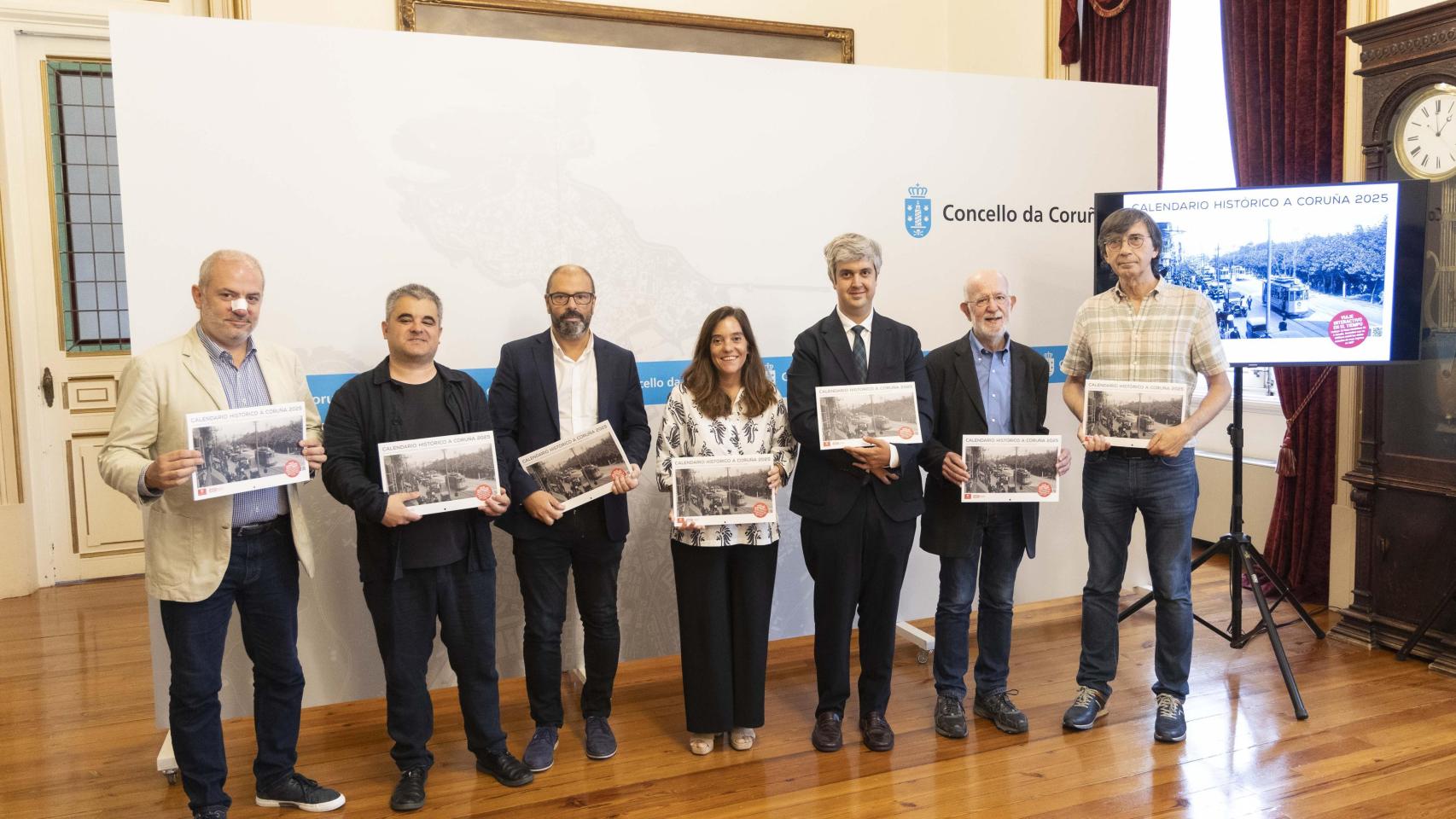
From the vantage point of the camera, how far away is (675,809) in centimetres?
291

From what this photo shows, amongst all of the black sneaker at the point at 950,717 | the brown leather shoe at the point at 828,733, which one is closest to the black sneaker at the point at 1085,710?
the black sneaker at the point at 950,717

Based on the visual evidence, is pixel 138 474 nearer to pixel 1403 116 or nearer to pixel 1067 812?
pixel 1067 812

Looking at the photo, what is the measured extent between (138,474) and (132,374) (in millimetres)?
270

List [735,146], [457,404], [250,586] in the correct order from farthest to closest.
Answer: [735,146]
[457,404]
[250,586]

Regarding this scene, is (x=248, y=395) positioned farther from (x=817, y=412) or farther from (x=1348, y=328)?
(x=1348, y=328)

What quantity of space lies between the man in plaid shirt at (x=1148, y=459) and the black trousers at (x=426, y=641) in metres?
1.90

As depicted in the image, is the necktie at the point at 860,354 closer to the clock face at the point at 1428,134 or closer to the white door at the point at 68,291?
the clock face at the point at 1428,134

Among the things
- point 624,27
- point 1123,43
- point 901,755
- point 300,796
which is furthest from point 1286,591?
point 624,27

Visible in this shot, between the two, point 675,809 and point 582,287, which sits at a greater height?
point 582,287

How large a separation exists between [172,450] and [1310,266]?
3.95 meters

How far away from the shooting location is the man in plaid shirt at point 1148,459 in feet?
10.5

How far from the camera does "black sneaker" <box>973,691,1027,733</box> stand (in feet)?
11.1

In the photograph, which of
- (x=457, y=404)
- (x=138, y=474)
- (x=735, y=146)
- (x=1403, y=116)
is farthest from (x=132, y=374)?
(x=1403, y=116)

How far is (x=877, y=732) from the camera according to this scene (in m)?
3.28
